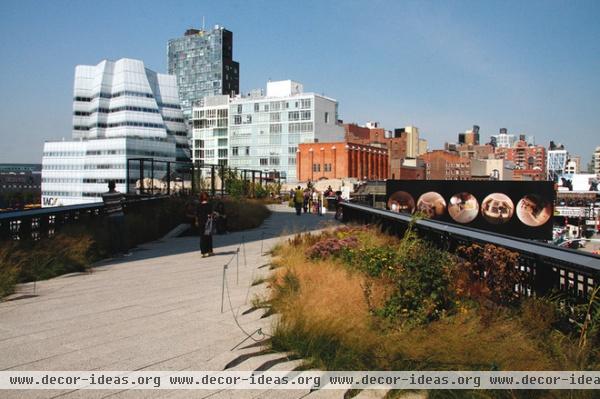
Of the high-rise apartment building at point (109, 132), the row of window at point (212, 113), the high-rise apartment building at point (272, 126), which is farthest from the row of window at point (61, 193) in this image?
the high-rise apartment building at point (272, 126)

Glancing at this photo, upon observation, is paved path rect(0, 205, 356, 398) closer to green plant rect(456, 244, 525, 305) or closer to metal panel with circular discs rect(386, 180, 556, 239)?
green plant rect(456, 244, 525, 305)

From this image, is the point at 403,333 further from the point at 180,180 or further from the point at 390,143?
the point at 390,143

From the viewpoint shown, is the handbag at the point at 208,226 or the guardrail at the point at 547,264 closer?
the guardrail at the point at 547,264

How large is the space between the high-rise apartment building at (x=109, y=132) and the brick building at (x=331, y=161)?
151ft

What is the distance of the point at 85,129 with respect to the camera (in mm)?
169000

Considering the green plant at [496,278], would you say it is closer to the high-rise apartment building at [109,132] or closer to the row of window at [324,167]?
the row of window at [324,167]

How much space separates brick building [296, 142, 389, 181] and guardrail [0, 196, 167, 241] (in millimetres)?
108409

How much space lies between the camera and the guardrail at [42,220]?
11.9m

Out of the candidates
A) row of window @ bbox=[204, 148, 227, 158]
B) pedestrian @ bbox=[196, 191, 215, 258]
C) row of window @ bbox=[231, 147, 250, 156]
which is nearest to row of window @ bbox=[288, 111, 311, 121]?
row of window @ bbox=[231, 147, 250, 156]

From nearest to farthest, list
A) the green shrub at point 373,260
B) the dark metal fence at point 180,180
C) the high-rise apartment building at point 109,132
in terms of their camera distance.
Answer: the green shrub at point 373,260 → the dark metal fence at point 180,180 → the high-rise apartment building at point 109,132

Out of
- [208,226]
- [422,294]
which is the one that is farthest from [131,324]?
[208,226]

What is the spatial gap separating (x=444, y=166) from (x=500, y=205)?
511ft

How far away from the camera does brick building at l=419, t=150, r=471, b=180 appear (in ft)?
563

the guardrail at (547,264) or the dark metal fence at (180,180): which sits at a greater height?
the dark metal fence at (180,180)
